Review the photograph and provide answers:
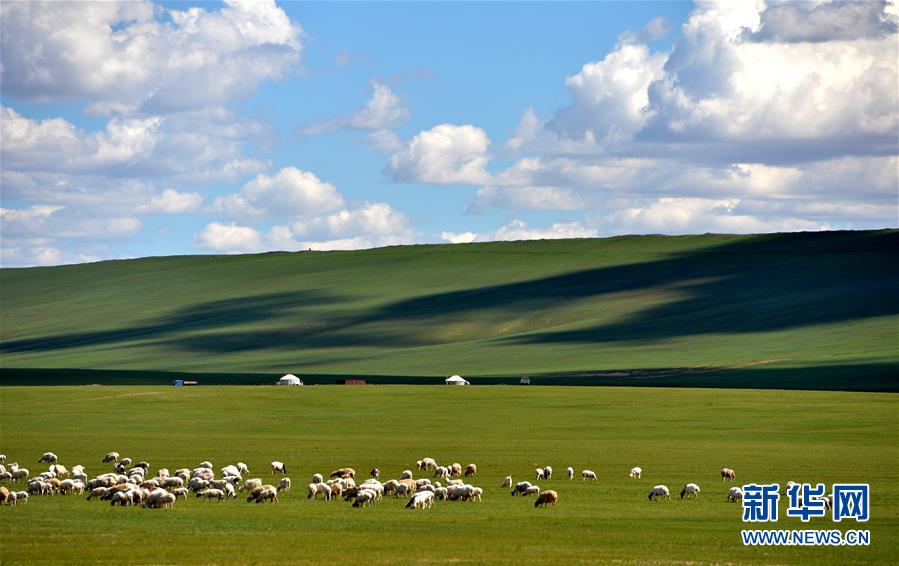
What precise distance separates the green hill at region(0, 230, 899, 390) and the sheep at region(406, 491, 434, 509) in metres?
52.3

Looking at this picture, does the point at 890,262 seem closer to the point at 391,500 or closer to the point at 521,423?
the point at 521,423

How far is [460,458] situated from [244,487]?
1279cm

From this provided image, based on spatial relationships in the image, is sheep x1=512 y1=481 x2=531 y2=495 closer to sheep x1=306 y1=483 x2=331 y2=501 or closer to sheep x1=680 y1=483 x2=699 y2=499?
sheep x1=680 y1=483 x2=699 y2=499

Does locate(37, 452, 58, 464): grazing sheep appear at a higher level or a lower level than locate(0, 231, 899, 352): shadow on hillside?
lower

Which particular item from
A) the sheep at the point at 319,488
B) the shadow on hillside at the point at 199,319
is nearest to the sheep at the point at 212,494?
the sheep at the point at 319,488

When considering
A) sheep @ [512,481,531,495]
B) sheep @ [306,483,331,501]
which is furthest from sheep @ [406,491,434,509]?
sheep @ [512,481,531,495]

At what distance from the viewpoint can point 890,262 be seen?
14012 centimetres

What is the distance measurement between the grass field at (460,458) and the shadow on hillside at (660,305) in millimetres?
46431

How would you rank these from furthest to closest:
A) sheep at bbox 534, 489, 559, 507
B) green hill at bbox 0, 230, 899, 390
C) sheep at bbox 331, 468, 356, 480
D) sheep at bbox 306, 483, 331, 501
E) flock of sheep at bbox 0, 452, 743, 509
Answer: green hill at bbox 0, 230, 899, 390, sheep at bbox 331, 468, 356, 480, sheep at bbox 306, 483, 331, 501, sheep at bbox 534, 489, 559, 507, flock of sheep at bbox 0, 452, 743, 509

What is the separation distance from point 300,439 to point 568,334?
67605 mm

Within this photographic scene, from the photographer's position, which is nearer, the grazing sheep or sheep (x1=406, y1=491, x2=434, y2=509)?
sheep (x1=406, y1=491, x2=434, y2=509)

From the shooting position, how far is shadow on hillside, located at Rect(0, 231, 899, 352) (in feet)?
408

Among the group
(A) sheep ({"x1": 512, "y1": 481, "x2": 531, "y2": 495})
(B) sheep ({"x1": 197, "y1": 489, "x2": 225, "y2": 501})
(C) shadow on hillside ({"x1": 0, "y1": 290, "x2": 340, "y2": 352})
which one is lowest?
(B) sheep ({"x1": 197, "y1": 489, "x2": 225, "y2": 501})

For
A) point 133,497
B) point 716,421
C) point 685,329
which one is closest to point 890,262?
point 685,329
